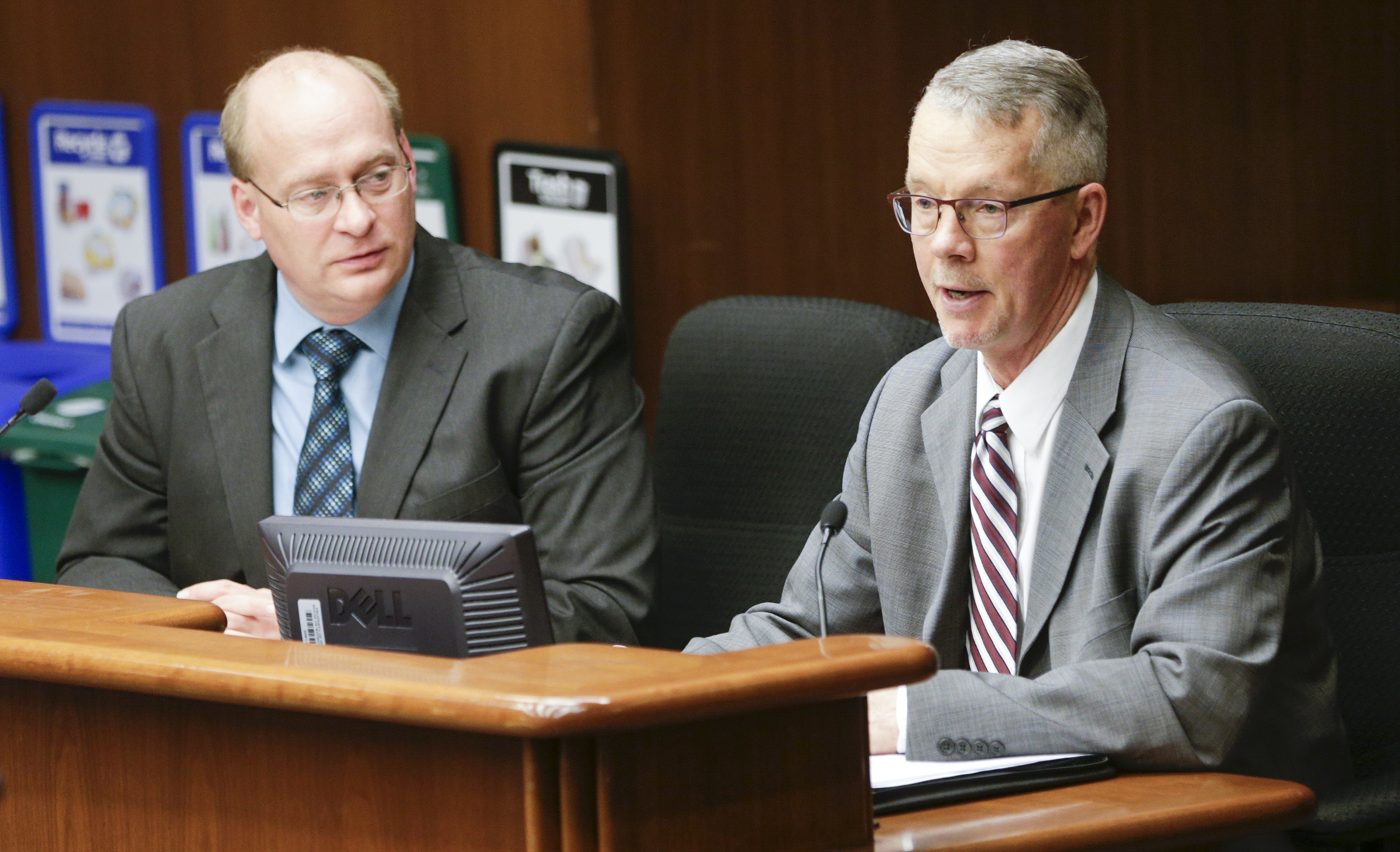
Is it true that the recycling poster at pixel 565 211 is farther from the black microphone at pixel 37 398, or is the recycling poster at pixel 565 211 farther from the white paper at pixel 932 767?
the white paper at pixel 932 767

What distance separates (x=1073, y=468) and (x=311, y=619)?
837 millimetres

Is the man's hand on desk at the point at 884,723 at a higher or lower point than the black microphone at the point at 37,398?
lower

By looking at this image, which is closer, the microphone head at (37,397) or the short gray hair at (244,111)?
the microphone head at (37,397)

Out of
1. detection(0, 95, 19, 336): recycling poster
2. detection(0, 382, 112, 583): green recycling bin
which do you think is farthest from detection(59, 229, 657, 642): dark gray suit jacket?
detection(0, 95, 19, 336): recycling poster

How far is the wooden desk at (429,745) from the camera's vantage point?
3.81ft

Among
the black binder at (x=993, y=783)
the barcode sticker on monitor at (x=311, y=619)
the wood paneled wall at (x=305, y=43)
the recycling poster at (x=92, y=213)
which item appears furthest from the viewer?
the recycling poster at (x=92, y=213)

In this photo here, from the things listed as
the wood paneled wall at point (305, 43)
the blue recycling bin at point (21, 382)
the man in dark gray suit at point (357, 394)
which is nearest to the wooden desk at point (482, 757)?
the man in dark gray suit at point (357, 394)

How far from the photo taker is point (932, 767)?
1592 millimetres

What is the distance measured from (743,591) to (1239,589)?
100 cm

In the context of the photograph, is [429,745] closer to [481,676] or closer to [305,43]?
[481,676]

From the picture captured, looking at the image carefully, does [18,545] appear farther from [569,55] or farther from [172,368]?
[569,55]

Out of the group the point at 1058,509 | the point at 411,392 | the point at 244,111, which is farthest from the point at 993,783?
the point at 244,111

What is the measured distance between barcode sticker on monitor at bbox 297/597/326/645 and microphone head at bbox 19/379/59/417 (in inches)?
29.0

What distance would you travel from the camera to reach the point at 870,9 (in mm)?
3434
